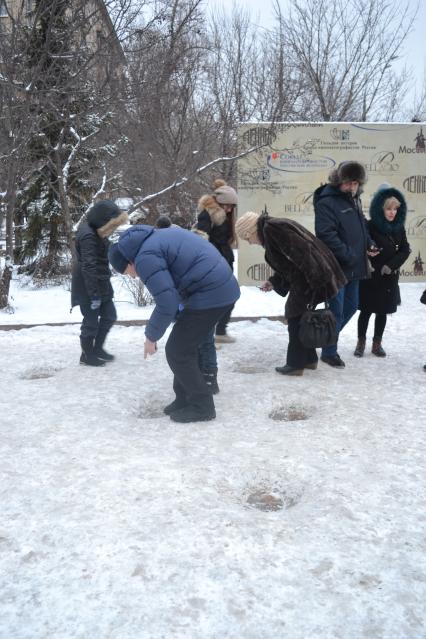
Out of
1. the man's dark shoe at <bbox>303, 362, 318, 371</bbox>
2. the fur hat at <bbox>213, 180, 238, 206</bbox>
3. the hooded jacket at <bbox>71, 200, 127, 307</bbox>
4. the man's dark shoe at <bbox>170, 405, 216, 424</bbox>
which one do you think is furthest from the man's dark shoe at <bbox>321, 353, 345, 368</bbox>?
the hooded jacket at <bbox>71, 200, 127, 307</bbox>

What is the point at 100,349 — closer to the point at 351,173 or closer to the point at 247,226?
the point at 247,226

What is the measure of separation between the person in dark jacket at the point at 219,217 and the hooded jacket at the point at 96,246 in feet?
3.44

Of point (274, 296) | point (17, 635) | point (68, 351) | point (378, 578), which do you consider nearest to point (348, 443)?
point (378, 578)

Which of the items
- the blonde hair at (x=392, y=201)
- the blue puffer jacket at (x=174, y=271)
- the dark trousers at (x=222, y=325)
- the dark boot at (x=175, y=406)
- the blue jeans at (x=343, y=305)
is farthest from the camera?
the dark trousers at (x=222, y=325)

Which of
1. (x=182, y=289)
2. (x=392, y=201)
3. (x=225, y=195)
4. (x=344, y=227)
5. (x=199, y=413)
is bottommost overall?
(x=199, y=413)

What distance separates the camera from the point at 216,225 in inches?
233

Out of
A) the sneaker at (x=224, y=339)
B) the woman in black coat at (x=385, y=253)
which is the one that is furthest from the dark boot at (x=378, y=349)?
the sneaker at (x=224, y=339)

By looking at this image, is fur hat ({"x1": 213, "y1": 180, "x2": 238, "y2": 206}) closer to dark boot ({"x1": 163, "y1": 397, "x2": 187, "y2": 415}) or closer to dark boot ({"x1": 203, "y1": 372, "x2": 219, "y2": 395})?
dark boot ({"x1": 203, "y1": 372, "x2": 219, "y2": 395})

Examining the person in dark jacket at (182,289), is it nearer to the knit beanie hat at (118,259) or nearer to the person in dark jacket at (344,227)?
the knit beanie hat at (118,259)

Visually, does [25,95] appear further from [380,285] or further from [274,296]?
[380,285]

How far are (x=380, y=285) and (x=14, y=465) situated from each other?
3.60 meters

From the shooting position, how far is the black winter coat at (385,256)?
17.6 ft

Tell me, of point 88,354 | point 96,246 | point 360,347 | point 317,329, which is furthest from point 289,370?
point 96,246

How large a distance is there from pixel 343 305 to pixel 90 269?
2.28 m
